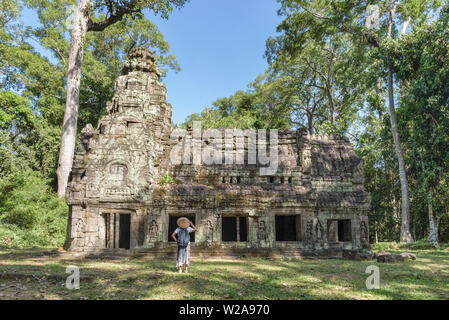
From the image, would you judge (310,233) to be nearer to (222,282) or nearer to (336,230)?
(336,230)

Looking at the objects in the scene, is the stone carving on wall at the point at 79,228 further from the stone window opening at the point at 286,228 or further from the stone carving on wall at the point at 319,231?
the stone carving on wall at the point at 319,231

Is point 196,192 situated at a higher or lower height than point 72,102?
lower

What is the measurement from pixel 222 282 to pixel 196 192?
20.7 feet

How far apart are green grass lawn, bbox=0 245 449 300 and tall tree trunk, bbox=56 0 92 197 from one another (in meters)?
10.7

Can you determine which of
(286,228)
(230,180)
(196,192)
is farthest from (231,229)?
(196,192)

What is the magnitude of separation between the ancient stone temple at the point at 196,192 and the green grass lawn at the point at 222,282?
2.71 m

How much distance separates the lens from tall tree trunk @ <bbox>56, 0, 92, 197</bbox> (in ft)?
68.1

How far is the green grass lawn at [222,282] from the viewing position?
7004mm

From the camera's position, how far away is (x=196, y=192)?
46.5 ft

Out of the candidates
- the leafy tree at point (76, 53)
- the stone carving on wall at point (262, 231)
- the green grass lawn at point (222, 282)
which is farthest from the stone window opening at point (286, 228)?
the leafy tree at point (76, 53)

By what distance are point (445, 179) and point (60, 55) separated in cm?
3455

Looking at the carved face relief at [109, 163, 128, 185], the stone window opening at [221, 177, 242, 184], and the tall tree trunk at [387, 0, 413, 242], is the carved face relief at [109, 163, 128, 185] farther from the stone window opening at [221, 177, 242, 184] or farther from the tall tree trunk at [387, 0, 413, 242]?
the tall tree trunk at [387, 0, 413, 242]
